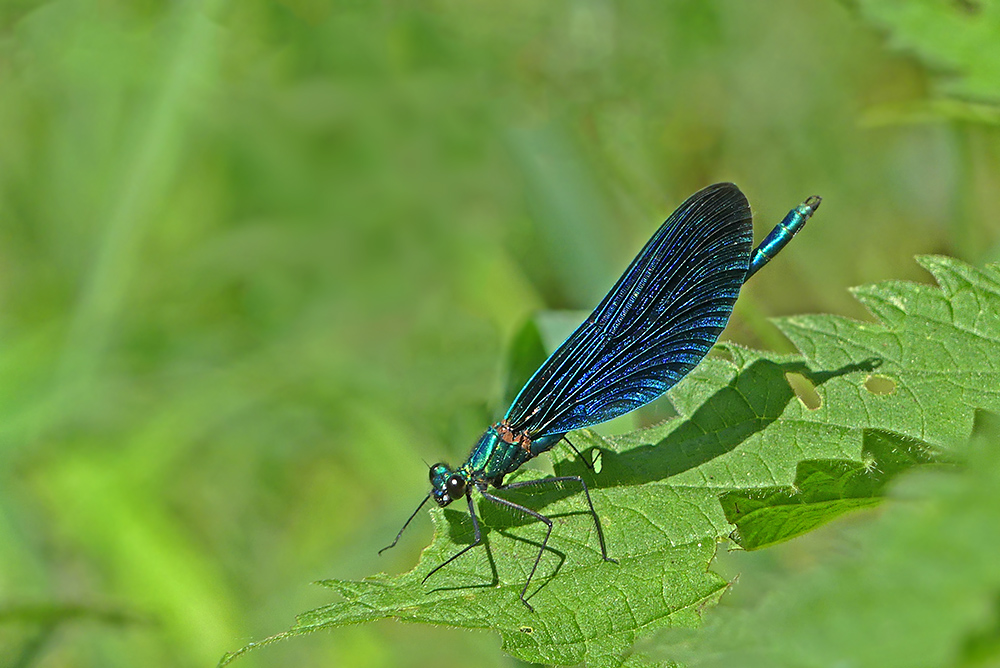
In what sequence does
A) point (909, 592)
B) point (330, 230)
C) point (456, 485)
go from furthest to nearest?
point (330, 230), point (456, 485), point (909, 592)

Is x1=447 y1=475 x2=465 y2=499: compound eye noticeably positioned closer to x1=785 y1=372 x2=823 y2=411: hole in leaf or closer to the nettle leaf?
the nettle leaf

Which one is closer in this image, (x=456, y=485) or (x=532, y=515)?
(x=532, y=515)

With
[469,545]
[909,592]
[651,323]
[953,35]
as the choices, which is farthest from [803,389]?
[909,592]

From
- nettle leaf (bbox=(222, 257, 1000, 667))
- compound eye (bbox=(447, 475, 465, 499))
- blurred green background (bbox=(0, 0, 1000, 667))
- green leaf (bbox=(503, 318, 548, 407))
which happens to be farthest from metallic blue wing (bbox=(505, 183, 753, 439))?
blurred green background (bbox=(0, 0, 1000, 667))

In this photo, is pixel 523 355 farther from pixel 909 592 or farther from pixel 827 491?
pixel 909 592

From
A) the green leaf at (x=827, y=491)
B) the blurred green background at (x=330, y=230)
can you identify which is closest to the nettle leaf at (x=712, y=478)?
the green leaf at (x=827, y=491)
